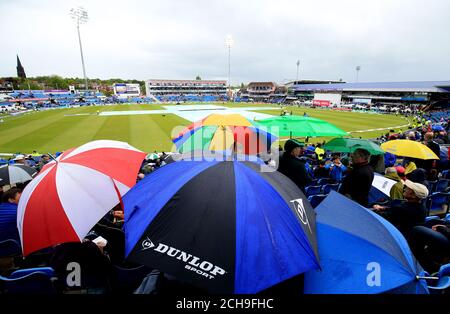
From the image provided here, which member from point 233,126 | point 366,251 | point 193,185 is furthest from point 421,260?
point 233,126

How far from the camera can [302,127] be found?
756 centimetres

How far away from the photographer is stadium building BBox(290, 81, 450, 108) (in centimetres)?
5431

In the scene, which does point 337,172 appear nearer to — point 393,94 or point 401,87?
point 401,87

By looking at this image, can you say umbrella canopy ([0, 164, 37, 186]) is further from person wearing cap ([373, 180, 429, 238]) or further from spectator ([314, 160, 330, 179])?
spectator ([314, 160, 330, 179])

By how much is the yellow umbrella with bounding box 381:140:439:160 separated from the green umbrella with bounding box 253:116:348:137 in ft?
4.22

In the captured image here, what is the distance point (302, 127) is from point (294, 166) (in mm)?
3871

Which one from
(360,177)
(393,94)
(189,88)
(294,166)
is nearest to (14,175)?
(294,166)

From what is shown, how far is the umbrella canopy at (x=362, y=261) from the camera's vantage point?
1.52m

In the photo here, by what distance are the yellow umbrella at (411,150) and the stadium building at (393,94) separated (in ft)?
187

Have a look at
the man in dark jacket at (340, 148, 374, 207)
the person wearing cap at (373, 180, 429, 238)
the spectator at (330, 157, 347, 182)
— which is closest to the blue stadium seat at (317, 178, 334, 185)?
the spectator at (330, 157, 347, 182)

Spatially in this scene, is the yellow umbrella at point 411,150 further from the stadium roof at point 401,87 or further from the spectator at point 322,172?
the stadium roof at point 401,87

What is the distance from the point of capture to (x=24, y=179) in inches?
234
